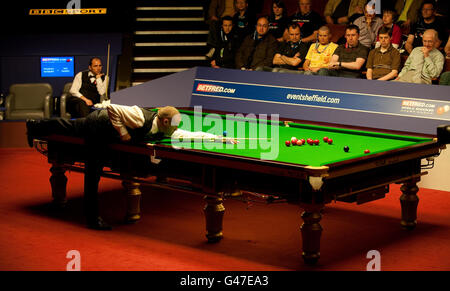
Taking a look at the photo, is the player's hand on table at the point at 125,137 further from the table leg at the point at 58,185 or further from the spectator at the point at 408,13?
the spectator at the point at 408,13

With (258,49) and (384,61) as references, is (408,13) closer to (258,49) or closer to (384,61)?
(384,61)

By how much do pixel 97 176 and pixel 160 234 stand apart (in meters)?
0.89

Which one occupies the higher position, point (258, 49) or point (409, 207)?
point (258, 49)

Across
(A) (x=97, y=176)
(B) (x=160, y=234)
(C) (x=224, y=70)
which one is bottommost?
(B) (x=160, y=234)

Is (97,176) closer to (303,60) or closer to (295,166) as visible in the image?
(295,166)

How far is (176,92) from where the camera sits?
11.9 m

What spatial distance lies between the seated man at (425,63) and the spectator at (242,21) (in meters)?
3.40

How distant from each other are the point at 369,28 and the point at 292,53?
130 cm

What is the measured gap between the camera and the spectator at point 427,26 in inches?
439

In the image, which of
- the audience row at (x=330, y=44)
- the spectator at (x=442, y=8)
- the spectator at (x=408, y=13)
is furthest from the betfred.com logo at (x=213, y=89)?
the spectator at (x=442, y=8)

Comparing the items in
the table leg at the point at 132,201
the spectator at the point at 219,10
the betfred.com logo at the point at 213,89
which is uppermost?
the spectator at the point at 219,10

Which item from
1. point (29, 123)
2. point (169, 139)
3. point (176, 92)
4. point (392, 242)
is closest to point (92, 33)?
point (176, 92)

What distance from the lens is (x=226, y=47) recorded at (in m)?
12.9

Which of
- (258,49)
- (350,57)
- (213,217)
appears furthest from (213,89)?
(213,217)
